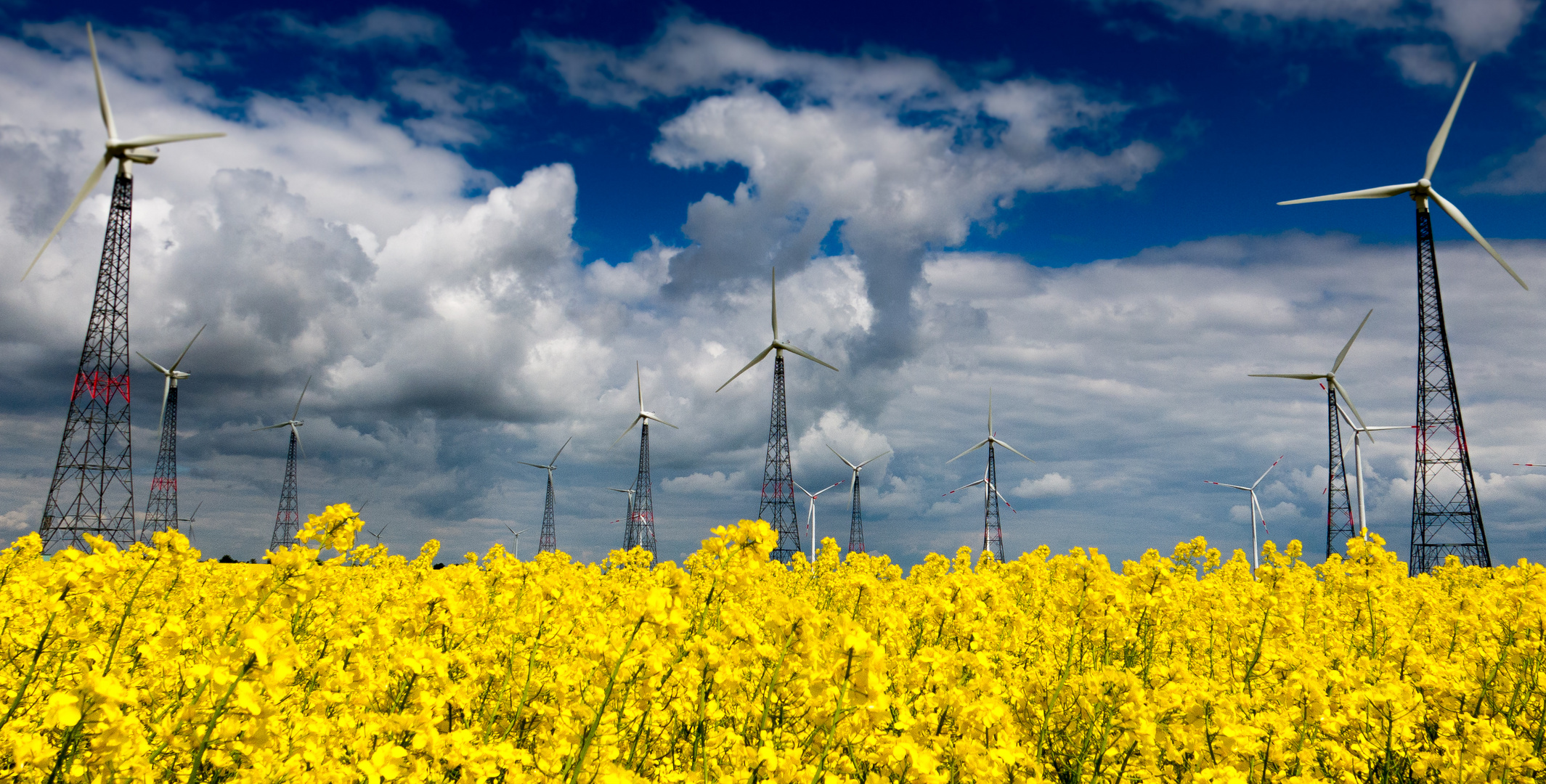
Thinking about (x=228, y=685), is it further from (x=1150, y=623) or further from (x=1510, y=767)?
(x=1150, y=623)

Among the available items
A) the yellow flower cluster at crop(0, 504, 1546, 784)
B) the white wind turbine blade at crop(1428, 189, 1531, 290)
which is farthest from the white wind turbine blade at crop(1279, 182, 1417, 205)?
the yellow flower cluster at crop(0, 504, 1546, 784)

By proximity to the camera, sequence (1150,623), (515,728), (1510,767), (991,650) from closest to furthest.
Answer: (1510,767) < (515,728) < (991,650) < (1150,623)

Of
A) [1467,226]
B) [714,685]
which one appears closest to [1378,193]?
[1467,226]

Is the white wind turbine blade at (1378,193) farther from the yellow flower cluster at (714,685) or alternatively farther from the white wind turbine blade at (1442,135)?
the yellow flower cluster at (714,685)

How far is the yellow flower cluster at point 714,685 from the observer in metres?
3.88

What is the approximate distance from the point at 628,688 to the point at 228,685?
222cm

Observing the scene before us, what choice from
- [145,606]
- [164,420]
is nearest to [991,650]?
[145,606]

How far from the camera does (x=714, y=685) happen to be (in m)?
4.99

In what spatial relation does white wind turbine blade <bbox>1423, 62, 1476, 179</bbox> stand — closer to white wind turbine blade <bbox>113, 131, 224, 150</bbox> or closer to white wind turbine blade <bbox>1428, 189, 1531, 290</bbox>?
white wind turbine blade <bbox>1428, 189, 1531, 290</bbox>

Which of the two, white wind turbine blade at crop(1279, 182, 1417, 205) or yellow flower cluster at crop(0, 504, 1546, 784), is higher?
white wind turbine blade at crop(1279, 182, 1417, 205)

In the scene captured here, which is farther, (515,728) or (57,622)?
(515,728)

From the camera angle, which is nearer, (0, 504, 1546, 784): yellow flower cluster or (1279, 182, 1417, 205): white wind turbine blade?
(0, 504, 1546, 784): yellow flower cluster

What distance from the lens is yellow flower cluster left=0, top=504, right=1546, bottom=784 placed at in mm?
3881

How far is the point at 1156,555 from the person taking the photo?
29.6 ft
